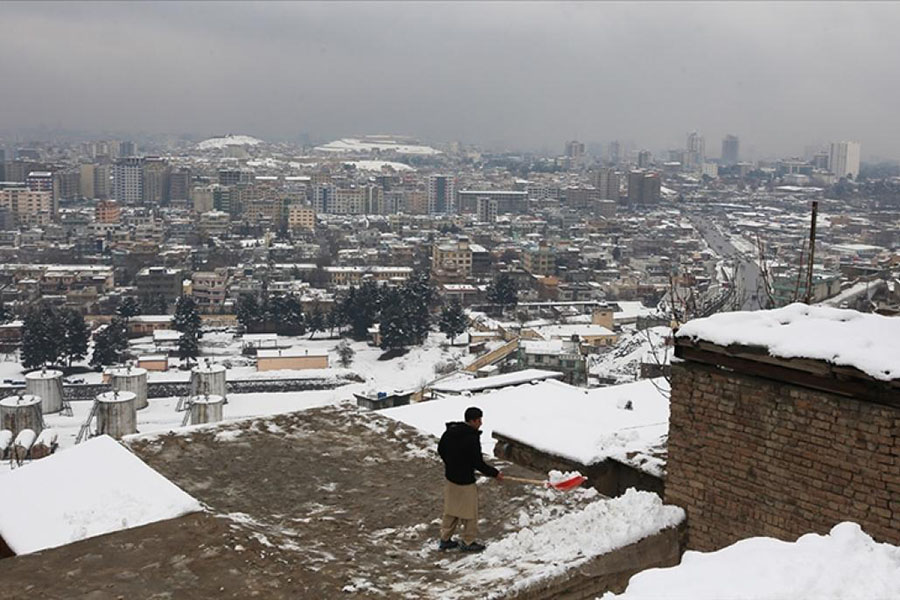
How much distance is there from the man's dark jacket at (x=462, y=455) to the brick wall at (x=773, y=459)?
741 mm

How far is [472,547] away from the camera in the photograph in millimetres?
3205

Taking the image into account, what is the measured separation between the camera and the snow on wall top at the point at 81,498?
3.23 meters

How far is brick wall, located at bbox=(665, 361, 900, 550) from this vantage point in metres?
2.79

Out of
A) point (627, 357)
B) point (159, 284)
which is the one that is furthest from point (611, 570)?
point (159, 284)

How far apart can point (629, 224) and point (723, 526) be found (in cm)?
6262

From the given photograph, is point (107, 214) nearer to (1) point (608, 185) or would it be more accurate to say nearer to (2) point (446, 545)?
(1) point (608, 185)

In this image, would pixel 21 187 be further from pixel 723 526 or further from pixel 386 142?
pixel 386 142

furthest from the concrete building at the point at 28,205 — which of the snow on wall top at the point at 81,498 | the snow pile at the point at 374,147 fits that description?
the snow pile at the point at 374,147

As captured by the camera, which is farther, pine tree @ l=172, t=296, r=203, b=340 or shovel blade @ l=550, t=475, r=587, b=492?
pine tree @ l=172, t=296, r=203, b=340

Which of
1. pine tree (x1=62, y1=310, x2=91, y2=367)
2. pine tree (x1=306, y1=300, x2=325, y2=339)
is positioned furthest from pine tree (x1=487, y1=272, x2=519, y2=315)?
pine tree (x1=62, y1=310, x2=91, y2=367)

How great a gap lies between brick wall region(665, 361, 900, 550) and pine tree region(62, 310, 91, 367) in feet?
90.8

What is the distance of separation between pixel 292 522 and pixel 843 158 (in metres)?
87.3

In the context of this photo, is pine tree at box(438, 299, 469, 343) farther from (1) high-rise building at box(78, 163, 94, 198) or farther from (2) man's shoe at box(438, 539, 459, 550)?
(1) high-rise building at box(78, 163, 94, 198)

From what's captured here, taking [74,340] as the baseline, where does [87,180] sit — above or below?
above
